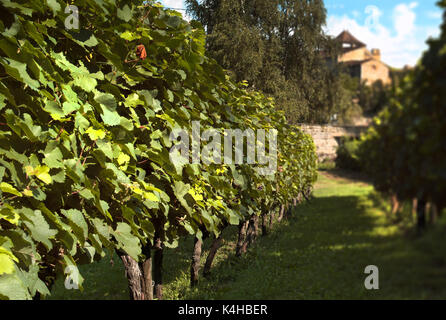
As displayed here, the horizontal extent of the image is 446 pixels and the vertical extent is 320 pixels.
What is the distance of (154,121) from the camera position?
4.21 meters

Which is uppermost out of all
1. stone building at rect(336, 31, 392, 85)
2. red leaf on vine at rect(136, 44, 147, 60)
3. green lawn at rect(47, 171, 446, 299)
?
red leaf on vine at rect(136, 44, 147, 60)

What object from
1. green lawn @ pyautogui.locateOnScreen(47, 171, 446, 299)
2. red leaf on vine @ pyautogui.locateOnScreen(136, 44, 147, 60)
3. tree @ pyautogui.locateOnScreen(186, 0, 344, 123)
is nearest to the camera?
green lawn @ pyautogui.locateOnScreen(47, 171, 446, 299)

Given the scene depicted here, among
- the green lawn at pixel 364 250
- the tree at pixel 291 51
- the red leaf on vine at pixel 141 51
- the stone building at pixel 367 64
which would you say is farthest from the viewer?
the tree at pixel 291 51

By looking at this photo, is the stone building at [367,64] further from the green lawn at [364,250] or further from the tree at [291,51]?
the tree at [291,51]

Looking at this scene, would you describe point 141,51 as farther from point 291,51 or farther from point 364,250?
point 364,250

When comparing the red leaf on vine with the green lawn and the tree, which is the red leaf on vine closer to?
the tree

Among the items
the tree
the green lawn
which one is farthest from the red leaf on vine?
the green lawn

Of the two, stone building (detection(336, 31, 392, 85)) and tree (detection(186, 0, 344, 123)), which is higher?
tree (detection(186, 0, 344, 123))

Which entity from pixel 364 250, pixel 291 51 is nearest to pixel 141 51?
pixel 291 51

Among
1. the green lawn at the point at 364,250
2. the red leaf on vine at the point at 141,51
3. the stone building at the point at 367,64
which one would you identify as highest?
the red leaf on vine at the point at 141,51

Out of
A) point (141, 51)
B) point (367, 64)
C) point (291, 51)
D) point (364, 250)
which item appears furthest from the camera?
point (291, 51)

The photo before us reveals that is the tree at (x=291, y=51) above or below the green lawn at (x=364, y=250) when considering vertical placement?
above

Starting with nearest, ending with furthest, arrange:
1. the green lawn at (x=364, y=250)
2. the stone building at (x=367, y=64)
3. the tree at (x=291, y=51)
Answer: the green lawn at (x=364, y=250), the stone building at (x=367, y=64), the tree at (x=291, y=51)

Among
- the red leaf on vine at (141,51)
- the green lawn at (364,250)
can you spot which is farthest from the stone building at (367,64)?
the red leaf on vine at (141,51)
